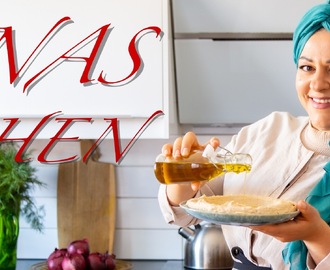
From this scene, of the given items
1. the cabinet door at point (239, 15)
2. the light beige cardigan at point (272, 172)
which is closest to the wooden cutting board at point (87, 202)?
the cabinet door at point (239, 15)

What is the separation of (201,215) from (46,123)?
101 cm

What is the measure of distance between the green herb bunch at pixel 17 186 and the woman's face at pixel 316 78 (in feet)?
3.61

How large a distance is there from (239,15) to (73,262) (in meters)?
0.89

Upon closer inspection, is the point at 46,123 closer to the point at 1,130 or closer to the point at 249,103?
the point at 1,130

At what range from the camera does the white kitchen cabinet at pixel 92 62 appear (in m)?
2.04

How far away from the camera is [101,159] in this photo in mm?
2396

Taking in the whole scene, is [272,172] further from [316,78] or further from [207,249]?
[207,249]

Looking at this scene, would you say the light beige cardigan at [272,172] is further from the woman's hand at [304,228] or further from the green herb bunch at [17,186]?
the green herb bunch at [17,186]

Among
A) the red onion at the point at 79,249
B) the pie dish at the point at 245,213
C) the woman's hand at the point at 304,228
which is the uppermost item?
the pie dish at the point at 245,213

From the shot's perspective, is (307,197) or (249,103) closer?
(307,197)

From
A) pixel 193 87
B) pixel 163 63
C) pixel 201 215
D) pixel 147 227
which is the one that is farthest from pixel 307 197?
pixel 147 227

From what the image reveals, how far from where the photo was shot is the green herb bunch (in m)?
2.17

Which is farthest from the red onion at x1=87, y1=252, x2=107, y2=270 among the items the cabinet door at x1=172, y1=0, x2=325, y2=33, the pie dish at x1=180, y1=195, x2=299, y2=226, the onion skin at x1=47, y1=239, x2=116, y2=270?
the pie dish at x1=180, y1=195, x2=299, y2=226

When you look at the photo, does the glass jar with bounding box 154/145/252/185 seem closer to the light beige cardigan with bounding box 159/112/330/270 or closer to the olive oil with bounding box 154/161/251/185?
the olive oil with bounding box 154/161/251/185
